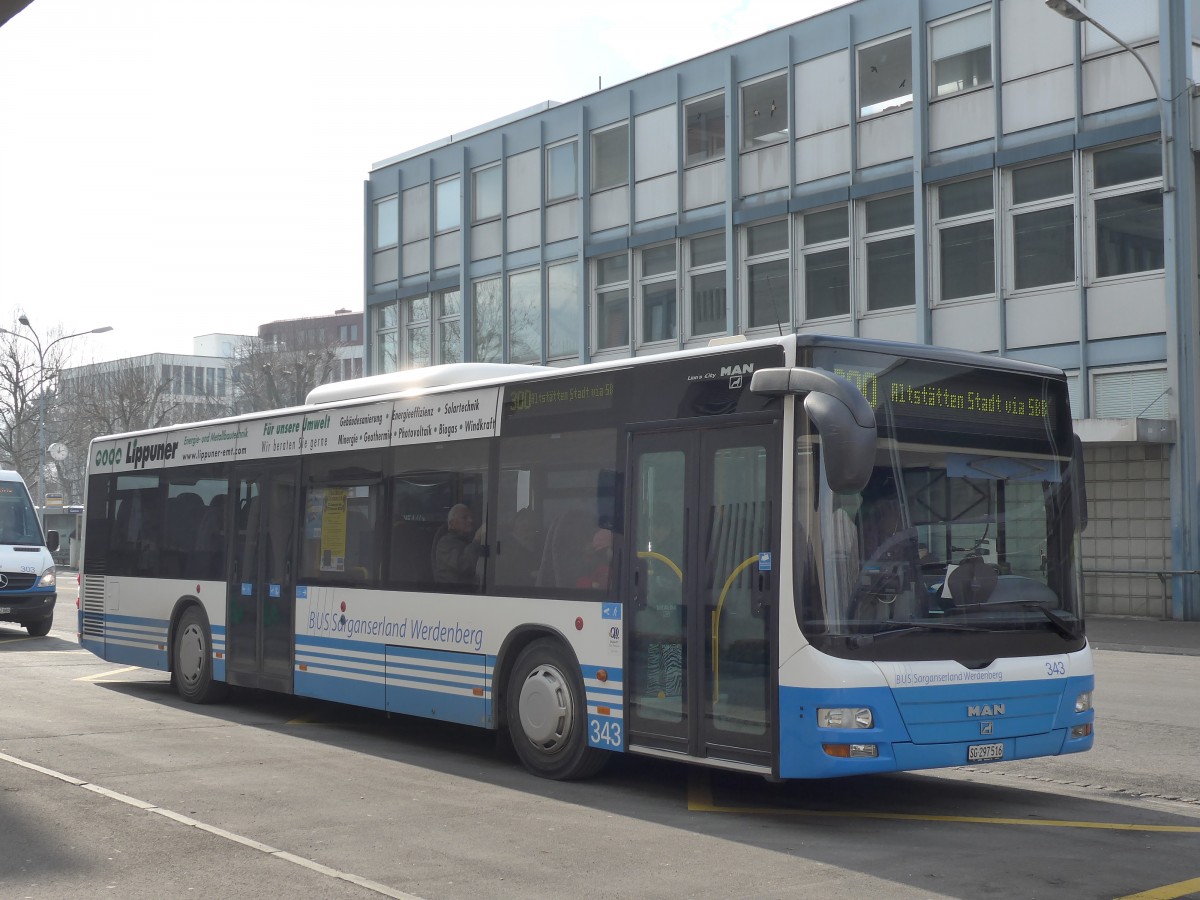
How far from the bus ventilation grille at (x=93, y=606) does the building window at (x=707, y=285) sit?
19.7 meters

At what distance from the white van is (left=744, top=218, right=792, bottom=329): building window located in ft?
52.0

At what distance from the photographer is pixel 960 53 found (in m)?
29.2

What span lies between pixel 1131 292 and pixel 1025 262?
2.40 metres

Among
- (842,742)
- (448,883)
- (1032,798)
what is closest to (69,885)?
(448,883)

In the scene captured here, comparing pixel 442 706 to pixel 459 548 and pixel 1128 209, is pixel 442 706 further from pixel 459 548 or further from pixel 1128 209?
pixel 1128 209

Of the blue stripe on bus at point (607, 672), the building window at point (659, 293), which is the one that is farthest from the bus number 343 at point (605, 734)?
the building window at point (659, 293)

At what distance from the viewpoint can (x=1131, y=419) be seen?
992 inches

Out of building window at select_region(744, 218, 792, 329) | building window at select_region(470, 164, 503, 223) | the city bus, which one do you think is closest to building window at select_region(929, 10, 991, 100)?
building window at select_region(744, 218, 792, 329)

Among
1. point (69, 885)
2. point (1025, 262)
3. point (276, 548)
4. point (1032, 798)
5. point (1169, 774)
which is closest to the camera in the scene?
point (69, 885)

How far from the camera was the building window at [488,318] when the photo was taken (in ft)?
132

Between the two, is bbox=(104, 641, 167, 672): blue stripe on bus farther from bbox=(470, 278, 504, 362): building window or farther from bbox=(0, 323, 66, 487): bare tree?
bbox=(0, 323, 66, 487): bare tree

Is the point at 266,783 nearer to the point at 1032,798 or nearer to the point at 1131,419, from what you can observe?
the point at 1032,798

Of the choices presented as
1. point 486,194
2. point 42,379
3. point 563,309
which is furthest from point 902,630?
point 42,379

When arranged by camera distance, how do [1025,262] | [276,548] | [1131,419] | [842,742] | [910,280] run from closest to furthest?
1. [842,742]
2. [276,548]
3. [1131,419]
4. [1025,262]
5. [910,280]
